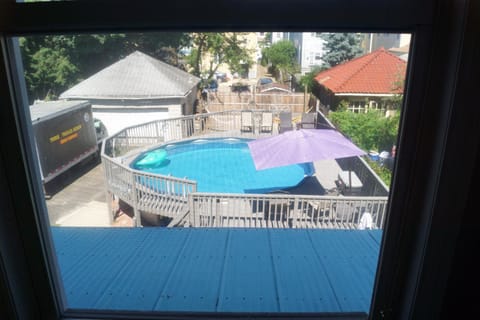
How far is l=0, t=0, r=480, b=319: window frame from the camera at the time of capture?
0.41 m

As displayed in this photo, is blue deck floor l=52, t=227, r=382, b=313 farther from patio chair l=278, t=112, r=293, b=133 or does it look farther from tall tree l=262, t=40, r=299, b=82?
patio chair l=278, t=112, r=293, b=133

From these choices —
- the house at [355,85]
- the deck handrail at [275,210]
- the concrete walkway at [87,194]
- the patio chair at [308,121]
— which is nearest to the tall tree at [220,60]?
the house at [355,85]

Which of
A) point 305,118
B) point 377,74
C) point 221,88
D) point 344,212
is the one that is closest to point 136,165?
point 221,88

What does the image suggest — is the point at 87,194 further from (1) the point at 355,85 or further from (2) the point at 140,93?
(1) the point at 355,85

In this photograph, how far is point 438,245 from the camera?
465 mm

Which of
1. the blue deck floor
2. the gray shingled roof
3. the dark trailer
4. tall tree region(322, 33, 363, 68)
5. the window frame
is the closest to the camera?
the window frame

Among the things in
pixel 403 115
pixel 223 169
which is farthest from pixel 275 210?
pixel 403 115

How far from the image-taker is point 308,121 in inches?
231

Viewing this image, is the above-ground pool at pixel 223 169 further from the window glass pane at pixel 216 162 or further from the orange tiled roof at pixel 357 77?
the orange tiled roof at pixel 357 77

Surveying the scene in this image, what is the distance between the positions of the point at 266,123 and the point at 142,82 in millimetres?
3571

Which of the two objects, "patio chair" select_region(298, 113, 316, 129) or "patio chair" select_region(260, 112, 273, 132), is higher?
"patio chair" select_region(298, 113, 316, 129)

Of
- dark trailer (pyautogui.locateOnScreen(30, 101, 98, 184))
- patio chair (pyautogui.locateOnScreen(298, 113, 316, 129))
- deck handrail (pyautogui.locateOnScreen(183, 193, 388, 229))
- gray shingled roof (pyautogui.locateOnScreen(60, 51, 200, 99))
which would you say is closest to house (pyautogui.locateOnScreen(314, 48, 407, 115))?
patio chair (pyautogui.locateOnScreen(298, 113, 316, 129))

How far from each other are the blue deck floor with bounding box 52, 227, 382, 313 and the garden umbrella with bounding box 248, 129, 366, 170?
4826 millimetres

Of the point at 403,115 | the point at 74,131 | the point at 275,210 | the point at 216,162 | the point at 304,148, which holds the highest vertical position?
the point at 403,115
